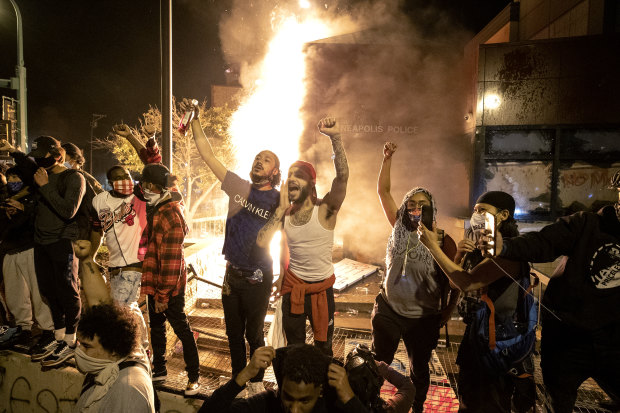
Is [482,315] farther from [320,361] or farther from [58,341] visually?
[58,341]

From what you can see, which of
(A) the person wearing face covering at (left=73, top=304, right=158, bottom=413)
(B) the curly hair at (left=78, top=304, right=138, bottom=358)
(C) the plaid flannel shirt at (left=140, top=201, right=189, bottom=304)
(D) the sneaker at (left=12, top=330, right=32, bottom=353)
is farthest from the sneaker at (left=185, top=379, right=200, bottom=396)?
(D) the sneaker at (left=12, top=330, right=32, bottom=353)

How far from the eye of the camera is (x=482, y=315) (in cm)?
302

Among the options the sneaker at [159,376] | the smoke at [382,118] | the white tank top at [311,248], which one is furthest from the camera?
the smoke at [382,118]

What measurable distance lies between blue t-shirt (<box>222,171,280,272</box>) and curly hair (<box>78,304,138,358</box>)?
3.80 feet

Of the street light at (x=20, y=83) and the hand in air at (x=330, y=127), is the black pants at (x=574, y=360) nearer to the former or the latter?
the hand in air at (x=330, y=127)

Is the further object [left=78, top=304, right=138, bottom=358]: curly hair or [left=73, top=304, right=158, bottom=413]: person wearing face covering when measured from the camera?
[left=78, top=304, right=138, bottom=358]: curly hair

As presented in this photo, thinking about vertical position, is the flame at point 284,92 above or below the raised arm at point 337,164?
above

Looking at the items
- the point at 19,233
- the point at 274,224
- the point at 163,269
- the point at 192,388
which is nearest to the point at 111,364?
the point at 163,269

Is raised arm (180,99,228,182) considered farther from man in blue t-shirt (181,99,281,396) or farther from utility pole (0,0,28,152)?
utility pole (0,0,28,152)

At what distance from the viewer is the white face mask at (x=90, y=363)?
8.08 ft

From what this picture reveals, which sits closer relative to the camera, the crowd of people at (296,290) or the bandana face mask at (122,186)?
the crowd of people at (296,290)

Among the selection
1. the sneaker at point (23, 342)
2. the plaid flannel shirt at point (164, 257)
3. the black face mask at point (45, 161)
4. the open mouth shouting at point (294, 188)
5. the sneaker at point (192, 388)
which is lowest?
the sneaker at point (192, 388)

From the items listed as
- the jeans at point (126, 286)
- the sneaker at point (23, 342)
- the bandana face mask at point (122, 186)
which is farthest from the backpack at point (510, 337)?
the sneaker at point (23, 342)

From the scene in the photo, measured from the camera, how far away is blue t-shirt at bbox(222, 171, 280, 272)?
3533 millimetres
